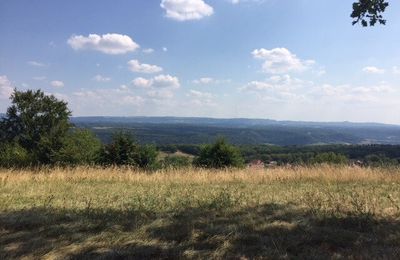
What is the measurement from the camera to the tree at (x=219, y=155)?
25.0 m

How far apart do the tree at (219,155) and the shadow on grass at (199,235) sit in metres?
18.1

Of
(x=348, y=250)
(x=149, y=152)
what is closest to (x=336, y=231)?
(x=348, y=250)

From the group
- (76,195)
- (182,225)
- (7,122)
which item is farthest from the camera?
(7,122)

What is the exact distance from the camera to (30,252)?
498 cm

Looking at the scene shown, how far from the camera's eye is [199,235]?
18.0 feet

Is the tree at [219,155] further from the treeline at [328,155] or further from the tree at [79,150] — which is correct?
the tree at [79,150]

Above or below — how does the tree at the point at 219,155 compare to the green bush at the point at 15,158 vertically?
above

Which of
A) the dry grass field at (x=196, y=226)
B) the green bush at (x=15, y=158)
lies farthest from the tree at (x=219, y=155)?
the dry grass field at (x=196, y=226)

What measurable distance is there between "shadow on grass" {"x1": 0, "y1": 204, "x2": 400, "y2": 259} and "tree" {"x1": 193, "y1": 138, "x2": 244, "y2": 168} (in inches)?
714

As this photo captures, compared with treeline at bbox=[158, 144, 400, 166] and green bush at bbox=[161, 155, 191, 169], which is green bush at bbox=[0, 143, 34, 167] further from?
green bush at bbox=[161, 155, 191, 169]

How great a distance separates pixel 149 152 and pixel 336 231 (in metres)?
22.2

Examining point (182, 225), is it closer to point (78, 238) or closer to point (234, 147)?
point (78, 238)

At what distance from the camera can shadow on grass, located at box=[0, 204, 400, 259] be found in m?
4.84

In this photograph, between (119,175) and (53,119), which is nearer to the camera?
(119,175)
